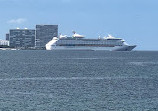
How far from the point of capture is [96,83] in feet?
148

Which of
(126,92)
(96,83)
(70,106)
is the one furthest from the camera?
(96,83)

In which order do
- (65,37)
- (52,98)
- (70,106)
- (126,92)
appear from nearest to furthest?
(70,106) < (52,98) < (126,92) < (65,37)

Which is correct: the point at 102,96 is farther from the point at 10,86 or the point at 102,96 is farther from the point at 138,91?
the point at 10,86

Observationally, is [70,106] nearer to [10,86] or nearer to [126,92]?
[126,92]

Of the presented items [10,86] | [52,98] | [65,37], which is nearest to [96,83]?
[10,86]

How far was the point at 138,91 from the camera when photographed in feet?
126

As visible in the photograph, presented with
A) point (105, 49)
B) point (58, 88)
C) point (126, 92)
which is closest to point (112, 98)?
point (126, 92)

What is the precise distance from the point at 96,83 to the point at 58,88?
6312mm

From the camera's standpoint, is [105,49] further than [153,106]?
Yes

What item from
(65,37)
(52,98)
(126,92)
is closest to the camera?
(52,98)

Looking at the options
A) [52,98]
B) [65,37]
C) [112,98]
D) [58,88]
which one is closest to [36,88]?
[58,88]

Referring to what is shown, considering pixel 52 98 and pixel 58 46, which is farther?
pixel 58 46

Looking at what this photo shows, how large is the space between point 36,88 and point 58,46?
15243 cm

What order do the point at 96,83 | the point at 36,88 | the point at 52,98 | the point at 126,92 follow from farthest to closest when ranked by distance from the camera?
the point at 96,83 → the point at 36,88 → the point at 126,92 → the point at 52,98
